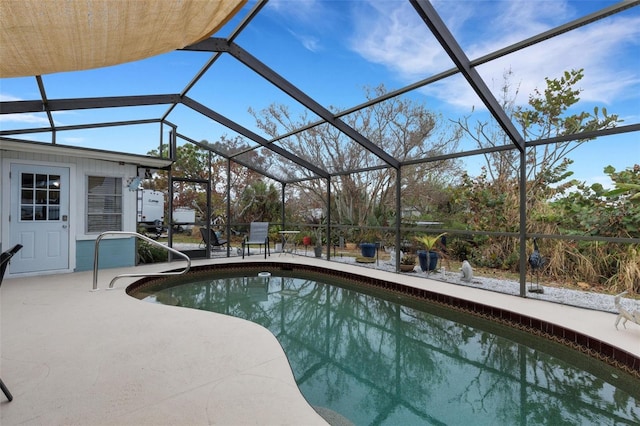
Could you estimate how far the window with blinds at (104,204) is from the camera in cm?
659

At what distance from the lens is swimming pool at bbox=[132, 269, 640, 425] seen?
248 cm

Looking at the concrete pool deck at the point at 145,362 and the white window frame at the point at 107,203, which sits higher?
the white window frame at the point at 107,203

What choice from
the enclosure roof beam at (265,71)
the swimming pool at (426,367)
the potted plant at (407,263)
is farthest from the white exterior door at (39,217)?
the potted plant at (407,263)

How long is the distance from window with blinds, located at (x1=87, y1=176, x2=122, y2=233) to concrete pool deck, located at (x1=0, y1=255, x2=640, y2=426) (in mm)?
2295

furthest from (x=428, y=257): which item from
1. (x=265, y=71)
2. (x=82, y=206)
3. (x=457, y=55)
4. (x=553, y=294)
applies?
(x=82, y=206)

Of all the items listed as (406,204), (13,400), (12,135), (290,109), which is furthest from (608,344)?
(290,109)

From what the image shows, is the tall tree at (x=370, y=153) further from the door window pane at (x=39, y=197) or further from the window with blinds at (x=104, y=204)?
the door window pane at (x=39, y=197)

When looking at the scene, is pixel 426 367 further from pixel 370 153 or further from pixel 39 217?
pixel 370 153

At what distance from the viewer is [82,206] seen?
6434 mm

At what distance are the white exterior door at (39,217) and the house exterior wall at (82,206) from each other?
8cm

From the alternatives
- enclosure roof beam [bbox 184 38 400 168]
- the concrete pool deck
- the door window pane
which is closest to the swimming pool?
the concrete pool deck

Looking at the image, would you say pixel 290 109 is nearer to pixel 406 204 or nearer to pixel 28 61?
pixel 406 204

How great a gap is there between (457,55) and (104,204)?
274 inches

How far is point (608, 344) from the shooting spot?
3.11 m
